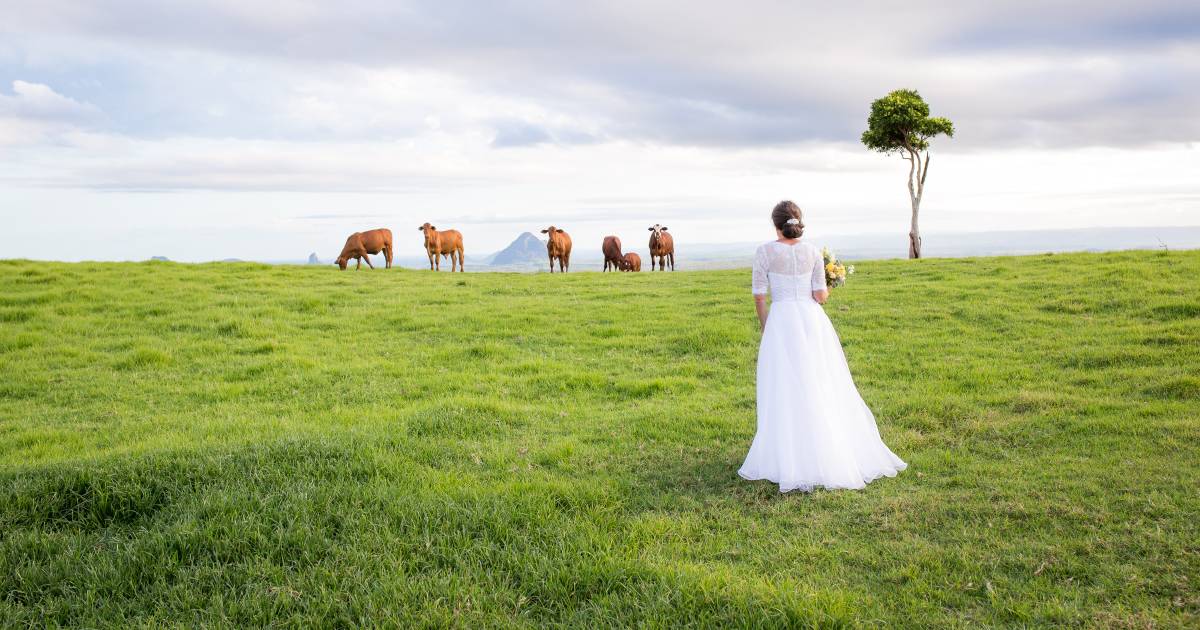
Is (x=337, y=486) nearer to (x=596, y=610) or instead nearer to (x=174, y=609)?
(x=174, y=609)

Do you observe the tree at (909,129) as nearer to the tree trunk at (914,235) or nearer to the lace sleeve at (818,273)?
the tree trunk at (914,235)

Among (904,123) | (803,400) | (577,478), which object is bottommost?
(577,478)

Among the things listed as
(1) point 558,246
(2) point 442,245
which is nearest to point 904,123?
(1) point 558,246

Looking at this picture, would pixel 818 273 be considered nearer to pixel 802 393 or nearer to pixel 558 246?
pixel 802 393

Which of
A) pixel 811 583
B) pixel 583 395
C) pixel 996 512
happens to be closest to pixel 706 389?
pixel 583 395

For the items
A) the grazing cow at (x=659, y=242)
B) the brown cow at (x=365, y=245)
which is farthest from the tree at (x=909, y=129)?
the brown cow at (x=365, y=245)

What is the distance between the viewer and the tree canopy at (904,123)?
38.6 metres

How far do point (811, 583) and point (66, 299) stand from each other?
21457mm

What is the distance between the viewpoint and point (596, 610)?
16.7 ft

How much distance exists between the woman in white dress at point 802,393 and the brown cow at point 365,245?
26.4 m

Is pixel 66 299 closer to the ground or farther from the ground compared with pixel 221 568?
farther from the ground

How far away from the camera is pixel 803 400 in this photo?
25.5 feet

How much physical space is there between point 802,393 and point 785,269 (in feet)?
4.63

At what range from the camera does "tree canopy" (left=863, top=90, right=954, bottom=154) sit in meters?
38.6
